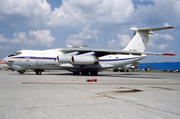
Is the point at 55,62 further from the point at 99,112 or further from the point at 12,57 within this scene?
the point at 99,112

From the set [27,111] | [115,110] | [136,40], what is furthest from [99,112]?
[136,40]

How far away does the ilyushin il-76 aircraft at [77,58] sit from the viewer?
21.6 m

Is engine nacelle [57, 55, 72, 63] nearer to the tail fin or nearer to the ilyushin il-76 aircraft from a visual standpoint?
the ilyushin il-76 aircraft

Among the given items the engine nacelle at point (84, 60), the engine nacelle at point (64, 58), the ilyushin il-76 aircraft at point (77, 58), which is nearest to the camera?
the ilyushin il-76 aircraft at point (77, 58)

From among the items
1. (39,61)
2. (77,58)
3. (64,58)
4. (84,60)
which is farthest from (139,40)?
(39,61)

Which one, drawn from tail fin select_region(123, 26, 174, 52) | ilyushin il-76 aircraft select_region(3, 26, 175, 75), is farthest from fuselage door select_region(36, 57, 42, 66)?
tail fin select_region(123, 26, 174, 52)

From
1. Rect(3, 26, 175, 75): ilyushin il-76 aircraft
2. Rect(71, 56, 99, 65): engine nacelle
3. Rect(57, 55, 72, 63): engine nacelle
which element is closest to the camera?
Rect(3, 26, 175, 75): ilyushin il-76 aircraft

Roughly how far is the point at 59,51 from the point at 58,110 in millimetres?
19154

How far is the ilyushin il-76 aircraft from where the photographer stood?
2159 centimetres

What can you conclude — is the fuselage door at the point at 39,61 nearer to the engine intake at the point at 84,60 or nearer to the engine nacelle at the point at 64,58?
the engine nacelle at the point at 64,58

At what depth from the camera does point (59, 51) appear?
2375cm

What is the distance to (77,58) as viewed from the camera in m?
22.0

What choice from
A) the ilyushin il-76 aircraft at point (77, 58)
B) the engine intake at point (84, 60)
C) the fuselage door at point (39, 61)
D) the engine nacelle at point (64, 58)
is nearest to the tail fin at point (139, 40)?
the ilyushin il-76 aircraft at point (77, 58)

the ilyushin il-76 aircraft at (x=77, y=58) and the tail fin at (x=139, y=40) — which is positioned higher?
the tail fin at (x=139, y=40)
